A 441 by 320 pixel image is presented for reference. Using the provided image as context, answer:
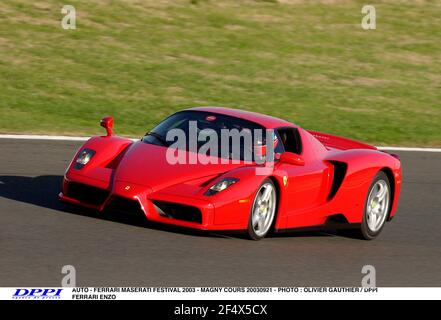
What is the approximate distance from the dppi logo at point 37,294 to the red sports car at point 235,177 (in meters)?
2.16

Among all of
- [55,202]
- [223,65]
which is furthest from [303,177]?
[223,65]

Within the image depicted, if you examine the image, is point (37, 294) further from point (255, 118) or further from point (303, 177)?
point (255, 118)

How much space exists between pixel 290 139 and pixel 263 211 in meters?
1.17

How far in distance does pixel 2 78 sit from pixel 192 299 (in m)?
11.1

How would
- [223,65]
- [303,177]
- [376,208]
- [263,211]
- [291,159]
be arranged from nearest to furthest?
[263,211] → [291,159] → [303,177] → [376,208] → [223,65]

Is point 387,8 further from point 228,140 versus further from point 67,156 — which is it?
point 228,140

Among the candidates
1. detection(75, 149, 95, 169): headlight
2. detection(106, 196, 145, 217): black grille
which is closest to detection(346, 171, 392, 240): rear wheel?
detection(106, 196, 145, 217): black grille

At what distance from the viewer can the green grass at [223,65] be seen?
1639 cm

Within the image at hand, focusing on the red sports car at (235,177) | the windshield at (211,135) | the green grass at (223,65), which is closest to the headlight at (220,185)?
the red sports car at (235,177)

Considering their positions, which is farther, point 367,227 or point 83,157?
point 367,227

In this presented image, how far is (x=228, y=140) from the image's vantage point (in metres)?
9.72

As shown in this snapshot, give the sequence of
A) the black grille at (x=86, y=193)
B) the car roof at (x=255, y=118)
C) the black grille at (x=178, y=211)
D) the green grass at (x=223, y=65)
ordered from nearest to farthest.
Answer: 1. the black grille at (x=178, y=211)
2. the black grille at (x=86, y=193)
3. the car roof at (x=255, y=118)
4. the green grass at (x=223, y=65)

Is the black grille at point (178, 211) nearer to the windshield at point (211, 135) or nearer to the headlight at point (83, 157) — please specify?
the windshield at point (211, 135)

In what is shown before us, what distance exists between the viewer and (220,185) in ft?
29.3
